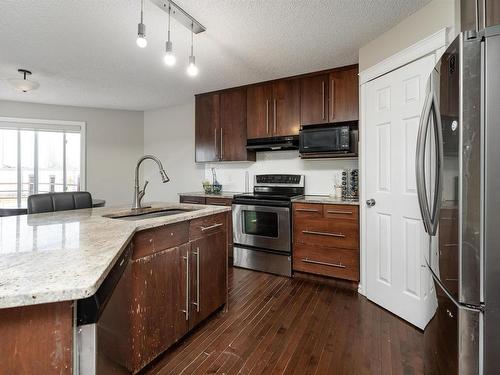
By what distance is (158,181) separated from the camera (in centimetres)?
516

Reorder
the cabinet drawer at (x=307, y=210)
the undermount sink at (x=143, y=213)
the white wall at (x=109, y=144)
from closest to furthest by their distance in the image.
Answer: the undermount sink at (x=143, y=213) → the cabinet drawer at (x=307, y=210) → the white wall at (x=109, y=144)

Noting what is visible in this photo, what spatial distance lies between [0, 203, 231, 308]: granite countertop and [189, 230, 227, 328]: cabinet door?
14.0 inches

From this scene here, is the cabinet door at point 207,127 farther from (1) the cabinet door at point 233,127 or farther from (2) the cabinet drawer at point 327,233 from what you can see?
(2) the cabinet drawer at point 327,233

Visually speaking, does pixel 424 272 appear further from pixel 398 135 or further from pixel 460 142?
pixel 460 142

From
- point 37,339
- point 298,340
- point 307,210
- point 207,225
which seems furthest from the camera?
point 307,210

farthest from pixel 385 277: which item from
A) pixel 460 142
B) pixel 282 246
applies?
pixel 460 142

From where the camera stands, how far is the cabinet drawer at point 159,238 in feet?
4.82

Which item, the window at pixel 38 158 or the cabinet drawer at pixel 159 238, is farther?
the window at pixel 38 158

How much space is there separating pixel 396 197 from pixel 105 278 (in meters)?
2.17

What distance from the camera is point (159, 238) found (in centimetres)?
160

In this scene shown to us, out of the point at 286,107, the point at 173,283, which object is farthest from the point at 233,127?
the point at 173,283

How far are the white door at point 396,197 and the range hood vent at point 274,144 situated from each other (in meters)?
0.99

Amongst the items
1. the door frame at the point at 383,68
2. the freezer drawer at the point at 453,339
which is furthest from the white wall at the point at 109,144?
the freezer drawer at the point at 453,339

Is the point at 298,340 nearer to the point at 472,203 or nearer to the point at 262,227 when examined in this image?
the point at 472,203
